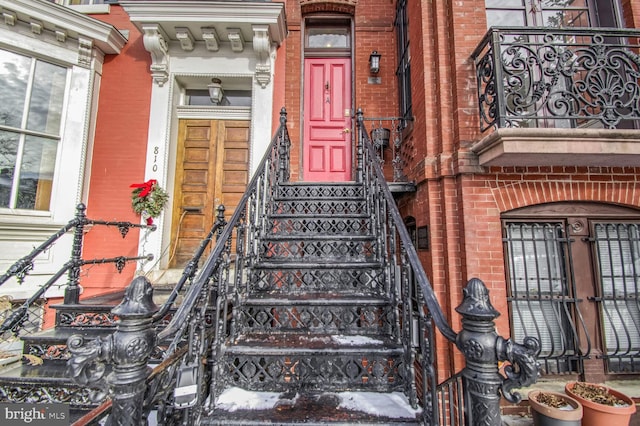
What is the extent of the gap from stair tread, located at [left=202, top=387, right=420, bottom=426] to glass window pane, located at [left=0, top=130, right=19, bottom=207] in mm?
4705

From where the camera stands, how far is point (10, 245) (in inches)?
155

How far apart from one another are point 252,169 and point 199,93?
2.08 m

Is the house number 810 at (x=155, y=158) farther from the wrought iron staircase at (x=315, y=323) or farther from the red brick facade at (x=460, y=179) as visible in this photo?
the red brick facade at (x=460, y=179)

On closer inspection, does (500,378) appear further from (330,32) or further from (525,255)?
(330,32)

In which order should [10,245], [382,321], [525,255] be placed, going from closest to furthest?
[382,321]
[525,255]
[10,245]

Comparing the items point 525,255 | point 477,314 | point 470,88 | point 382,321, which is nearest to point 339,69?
point 470,88

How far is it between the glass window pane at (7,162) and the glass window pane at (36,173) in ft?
0.33

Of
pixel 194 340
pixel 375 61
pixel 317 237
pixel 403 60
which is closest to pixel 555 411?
pixel 317 237

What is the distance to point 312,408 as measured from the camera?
73.8 inches

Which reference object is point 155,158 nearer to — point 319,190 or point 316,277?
point 319,190

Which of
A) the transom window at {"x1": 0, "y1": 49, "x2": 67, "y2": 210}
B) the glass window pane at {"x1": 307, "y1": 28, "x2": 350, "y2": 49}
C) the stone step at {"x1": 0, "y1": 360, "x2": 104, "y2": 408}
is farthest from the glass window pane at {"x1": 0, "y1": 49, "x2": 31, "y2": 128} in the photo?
the glass window pane at {"x1": 307, "y1": 28, "x2": 350, "y2": 49}

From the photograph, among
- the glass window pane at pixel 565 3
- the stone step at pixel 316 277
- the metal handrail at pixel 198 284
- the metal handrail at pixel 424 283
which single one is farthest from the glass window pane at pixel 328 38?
the stone step at pixel 316 277

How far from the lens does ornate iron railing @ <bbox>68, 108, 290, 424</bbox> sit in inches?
47.8

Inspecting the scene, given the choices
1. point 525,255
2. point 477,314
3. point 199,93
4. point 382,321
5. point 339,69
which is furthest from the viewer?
point 339,69
